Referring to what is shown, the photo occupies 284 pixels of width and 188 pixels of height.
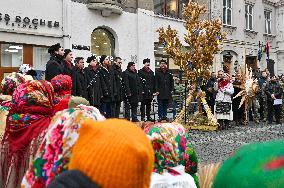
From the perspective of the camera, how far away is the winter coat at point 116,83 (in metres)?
10.8

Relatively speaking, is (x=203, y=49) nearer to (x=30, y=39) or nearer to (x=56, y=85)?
(x=30, y=39)

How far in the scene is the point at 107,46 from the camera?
17.4 metres

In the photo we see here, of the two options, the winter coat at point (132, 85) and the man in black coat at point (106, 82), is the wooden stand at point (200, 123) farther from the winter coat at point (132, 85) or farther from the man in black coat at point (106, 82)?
the man in black coat at point (106, 82)

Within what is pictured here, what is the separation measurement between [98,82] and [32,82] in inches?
305

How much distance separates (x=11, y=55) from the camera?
46.4 feet

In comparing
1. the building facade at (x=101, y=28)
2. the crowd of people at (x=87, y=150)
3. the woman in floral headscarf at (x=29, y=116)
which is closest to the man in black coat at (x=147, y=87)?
the building facade at (x=101, y=28)

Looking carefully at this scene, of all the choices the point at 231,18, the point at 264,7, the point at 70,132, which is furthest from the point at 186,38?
the point at 264,7

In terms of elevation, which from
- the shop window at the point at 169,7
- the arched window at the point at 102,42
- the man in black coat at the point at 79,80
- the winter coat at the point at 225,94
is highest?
the shop window at the point at 169,7

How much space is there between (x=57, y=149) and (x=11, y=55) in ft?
43.3

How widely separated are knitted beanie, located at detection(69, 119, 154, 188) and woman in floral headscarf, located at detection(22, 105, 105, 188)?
0.52m

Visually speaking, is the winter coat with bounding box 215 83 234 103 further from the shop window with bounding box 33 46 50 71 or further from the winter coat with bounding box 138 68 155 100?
the shop window with bounding box 33 46 50 71

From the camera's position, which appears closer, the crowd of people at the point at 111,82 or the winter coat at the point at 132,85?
the crowd of people at the point at 111,82

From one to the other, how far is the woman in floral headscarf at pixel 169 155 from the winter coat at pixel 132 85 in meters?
9.16

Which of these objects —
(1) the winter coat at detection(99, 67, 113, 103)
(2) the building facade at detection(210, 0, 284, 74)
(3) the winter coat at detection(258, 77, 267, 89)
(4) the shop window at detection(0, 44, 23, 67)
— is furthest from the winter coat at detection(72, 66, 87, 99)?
(2) the building facade at detection(210, 0, 284, 74)
